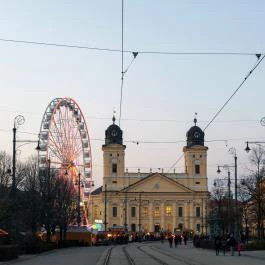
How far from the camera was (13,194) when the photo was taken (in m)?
47.2

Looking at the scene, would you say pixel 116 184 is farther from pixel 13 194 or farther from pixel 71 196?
pixel 13 194

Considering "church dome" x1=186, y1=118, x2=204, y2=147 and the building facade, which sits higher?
"church dome" x1=186, y1=118, x2=204, y2=147

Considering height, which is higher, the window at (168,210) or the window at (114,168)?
the window at (114,168)

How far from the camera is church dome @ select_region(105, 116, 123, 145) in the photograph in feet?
599

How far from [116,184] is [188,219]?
21.8 metres

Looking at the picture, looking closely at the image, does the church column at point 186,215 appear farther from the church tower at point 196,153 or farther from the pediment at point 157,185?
the church tower at point 196,153

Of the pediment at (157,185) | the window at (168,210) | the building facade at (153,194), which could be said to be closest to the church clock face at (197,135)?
the building facade at (153,194)

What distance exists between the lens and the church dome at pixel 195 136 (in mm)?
184000

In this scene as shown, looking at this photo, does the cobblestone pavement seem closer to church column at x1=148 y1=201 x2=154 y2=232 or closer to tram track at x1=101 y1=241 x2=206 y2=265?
tram track at x1=101 y1=241 x2=206 y2=265

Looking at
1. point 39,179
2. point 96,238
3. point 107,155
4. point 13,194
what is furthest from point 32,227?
point 107,155

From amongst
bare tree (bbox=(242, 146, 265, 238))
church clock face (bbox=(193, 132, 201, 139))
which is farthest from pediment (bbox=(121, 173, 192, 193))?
bare tree (bbox=(242, 146, 265, 238))

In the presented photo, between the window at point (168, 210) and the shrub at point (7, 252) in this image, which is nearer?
the shrub at point (7, 252)

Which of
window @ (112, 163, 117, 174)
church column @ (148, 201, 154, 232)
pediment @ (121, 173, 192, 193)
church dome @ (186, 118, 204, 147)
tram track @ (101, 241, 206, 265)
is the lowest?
tram track @ (101, 241, 206, 265)

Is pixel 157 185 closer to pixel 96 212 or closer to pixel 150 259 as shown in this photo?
pixel 96 212
